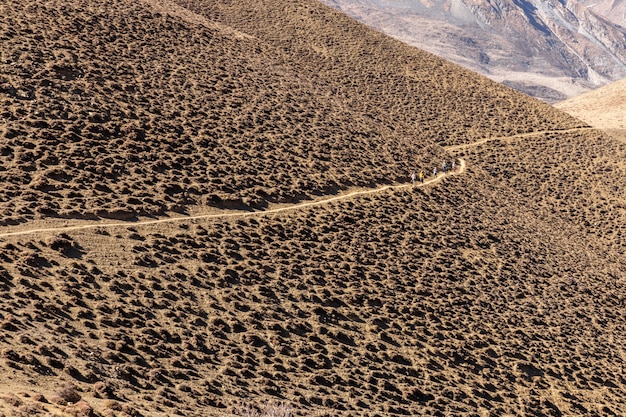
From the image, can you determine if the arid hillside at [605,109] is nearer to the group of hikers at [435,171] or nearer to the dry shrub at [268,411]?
the group of hikers at [435,171]

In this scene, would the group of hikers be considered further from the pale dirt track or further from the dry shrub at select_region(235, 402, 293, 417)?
the dry shrub at select_region(235, 402, 293, 417)

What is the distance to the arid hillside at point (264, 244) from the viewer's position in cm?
2264

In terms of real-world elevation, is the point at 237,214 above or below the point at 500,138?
below

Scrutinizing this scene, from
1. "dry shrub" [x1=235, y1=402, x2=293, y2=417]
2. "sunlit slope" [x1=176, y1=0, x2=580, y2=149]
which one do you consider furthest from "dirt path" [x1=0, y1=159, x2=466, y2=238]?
"sunlit slope" [x1=176, y1=0, x2=580, y2=149]

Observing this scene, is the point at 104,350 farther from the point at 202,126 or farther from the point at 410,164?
the point at 410,164

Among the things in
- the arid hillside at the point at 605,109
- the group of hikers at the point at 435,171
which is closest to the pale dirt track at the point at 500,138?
the group of hikers at the point at 435,171

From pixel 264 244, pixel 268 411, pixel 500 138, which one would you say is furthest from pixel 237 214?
pixel 500 138

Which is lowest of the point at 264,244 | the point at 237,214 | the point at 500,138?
the point at 264,244

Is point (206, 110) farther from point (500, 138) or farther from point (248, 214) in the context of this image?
point (500, 138)

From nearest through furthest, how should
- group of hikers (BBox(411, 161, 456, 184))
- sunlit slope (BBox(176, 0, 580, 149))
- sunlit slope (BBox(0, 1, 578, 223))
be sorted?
sunlit slope (BBox(0, 1, 578, 223))
group of hikers (BBox(411, 161, 456, 184))
sunlit slope (BBox(176, 0, 580, 149))

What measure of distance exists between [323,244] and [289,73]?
28.0m

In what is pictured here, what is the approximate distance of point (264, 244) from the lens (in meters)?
32.1

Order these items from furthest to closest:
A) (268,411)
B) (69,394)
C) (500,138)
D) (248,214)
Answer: (500,138) < (248,214) < (268,411) < (69,394)

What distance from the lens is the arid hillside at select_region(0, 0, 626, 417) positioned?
22.6 meters
